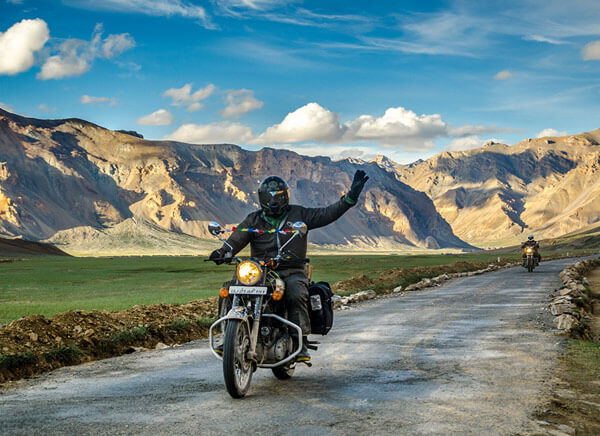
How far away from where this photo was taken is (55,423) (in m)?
6.15

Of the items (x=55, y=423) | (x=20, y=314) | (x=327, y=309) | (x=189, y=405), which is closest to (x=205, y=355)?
(x=327, y=309)

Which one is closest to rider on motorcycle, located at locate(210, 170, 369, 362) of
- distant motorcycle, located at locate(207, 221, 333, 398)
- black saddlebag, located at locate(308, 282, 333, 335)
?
distant motorcycle, located at locate(207, 221, 333, 398)

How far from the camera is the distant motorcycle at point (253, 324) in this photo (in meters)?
7.26

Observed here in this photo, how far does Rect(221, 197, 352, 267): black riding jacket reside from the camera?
8461 mm

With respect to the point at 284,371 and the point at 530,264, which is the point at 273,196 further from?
the point at 530,264

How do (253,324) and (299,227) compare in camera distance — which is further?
(299,227)

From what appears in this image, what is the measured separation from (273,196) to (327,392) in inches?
105

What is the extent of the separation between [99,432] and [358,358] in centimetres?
529

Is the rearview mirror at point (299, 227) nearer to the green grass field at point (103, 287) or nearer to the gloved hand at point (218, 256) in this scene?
the gloved hand at point (218, 256)

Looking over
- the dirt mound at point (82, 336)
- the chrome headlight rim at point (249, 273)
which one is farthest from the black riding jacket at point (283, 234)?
the dirt mound at point (82, 336)

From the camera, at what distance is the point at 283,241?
8500 mm

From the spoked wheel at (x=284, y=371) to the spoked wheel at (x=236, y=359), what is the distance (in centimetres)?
93

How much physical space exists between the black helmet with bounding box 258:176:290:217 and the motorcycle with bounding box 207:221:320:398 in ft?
2.18

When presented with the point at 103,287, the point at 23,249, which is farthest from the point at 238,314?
the point at 23,249
